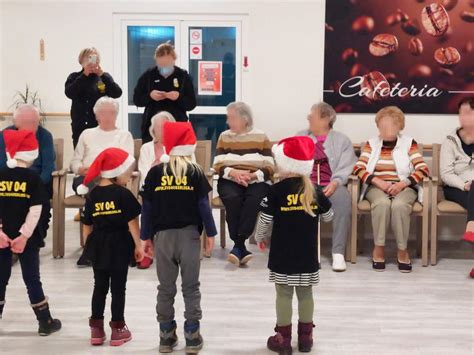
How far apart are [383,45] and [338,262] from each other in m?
2.26

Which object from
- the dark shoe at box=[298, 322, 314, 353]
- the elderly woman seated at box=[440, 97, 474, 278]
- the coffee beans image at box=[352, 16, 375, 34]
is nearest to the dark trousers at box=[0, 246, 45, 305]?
the dark shoe at box=[298, 322, 314, 353]

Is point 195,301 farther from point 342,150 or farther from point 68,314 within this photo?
point 342,150

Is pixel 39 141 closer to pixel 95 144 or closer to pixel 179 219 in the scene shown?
pixel 95 144

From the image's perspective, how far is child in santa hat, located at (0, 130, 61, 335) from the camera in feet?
10.8

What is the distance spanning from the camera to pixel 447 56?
5.91 m

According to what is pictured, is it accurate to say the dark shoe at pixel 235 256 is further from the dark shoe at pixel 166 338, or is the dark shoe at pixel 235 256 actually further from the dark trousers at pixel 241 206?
the dark shoe at pixel 166 338

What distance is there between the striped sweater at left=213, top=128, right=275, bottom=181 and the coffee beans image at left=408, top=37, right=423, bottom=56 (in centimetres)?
180

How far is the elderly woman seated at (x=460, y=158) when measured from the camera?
491 centimetres

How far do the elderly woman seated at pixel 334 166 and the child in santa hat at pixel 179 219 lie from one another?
6.34 ft

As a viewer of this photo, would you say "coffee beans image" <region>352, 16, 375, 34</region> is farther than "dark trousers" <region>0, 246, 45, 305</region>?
Yes

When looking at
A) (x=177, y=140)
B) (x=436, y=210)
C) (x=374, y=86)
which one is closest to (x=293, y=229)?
(x=177, y=140)

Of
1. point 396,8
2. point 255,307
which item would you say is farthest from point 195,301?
point 396,8

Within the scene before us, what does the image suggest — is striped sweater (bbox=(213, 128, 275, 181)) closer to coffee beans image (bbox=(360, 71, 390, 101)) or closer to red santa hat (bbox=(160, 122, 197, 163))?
coffee beans image (bbox=(360, 71, 390, 101))

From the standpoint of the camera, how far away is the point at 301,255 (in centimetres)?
309
